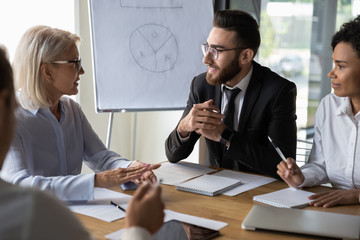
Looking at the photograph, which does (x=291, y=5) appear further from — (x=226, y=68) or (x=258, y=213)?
(x=258, y=213)

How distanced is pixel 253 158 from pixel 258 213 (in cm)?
78

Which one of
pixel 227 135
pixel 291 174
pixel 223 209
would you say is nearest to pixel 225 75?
pixel 227 135

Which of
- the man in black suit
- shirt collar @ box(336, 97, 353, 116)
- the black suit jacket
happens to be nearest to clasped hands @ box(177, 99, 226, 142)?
the man in black suit

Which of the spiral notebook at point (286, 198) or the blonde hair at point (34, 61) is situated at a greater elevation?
the blonde hair at point (34, 61)

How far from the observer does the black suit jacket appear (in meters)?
2.48

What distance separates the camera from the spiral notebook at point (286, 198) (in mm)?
1896

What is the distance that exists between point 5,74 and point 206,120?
61.6 inches

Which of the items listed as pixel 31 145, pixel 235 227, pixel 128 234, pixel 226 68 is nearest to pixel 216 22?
pixel 226 68

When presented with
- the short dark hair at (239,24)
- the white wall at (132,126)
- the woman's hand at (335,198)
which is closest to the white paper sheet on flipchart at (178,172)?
the woman's hand at (335,198)

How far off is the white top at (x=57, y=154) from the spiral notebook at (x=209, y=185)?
1.27ft

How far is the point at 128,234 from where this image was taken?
1.13 metres

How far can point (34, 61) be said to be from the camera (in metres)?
2.16

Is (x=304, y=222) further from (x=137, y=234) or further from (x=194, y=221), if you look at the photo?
(x=137, y=234)

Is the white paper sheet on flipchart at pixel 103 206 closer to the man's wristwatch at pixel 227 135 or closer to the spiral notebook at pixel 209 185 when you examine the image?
the spiral notebook at pixel 209 185
